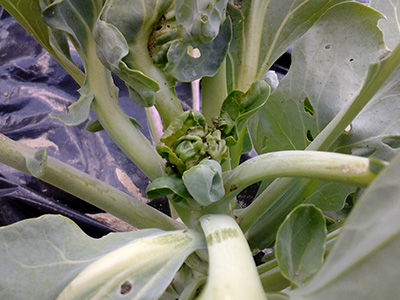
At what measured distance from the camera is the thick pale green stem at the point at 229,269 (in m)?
0.37

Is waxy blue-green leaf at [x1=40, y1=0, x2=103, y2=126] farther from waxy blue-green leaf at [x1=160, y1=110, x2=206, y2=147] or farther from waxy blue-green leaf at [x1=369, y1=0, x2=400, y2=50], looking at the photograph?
waxy blue-green leaf at [x1=369, y1=0, x2=400, y2=50]

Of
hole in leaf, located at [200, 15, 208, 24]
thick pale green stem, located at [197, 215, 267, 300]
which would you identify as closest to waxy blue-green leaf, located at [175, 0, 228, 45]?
hole in leaf, located at [200, 15, 208, 24]

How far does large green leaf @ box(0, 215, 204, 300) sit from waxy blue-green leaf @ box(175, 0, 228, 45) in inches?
9.2

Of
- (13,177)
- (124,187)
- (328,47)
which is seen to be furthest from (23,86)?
(328,47)

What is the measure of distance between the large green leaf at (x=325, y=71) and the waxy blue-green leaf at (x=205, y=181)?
0.20 metres

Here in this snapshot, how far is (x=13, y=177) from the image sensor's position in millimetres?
984

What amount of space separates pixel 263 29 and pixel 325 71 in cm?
12

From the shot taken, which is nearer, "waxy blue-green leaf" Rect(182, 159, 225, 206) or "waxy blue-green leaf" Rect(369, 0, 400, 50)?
"waxy blue-green leaf" Rect(182, 159, 225, 206)

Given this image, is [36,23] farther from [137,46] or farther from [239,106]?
[239,106]

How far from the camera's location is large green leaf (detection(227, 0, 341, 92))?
0.65 meters

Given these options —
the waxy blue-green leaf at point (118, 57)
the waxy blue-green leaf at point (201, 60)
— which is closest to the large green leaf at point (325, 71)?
the waxy blue-green leaf at point (201, 60)

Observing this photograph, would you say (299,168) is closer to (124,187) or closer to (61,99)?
(124,187)

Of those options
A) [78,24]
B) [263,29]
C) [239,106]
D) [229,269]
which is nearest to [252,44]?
[263,29]

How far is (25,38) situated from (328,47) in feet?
2.93
